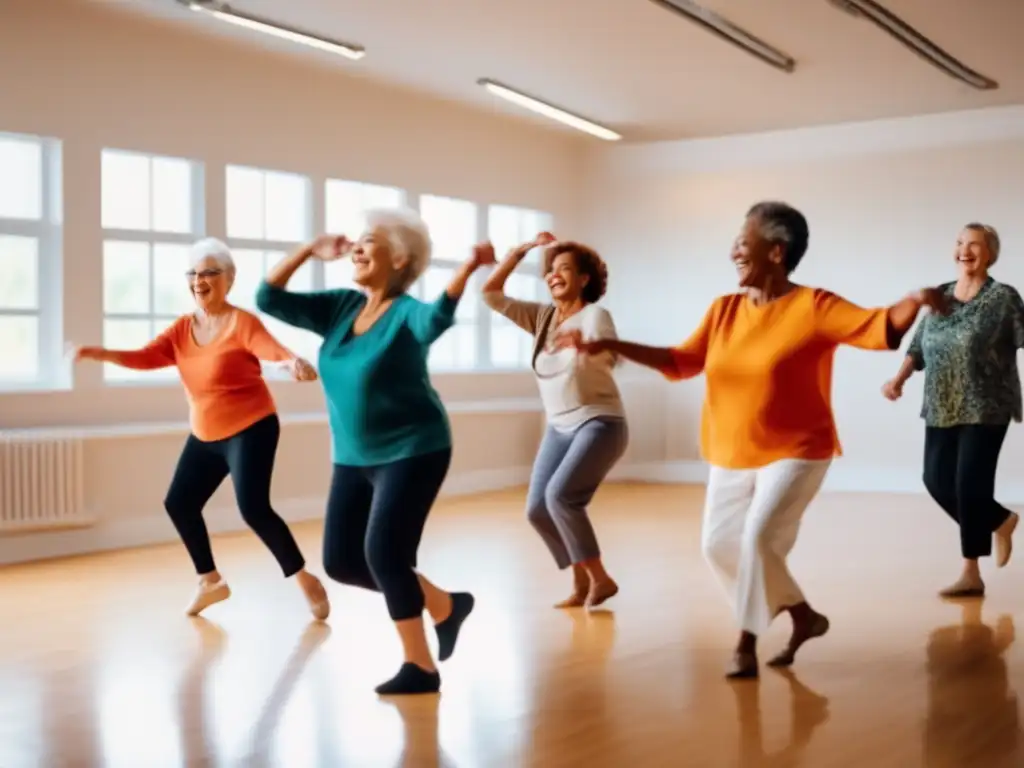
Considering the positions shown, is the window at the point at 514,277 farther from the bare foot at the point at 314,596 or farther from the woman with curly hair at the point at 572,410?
the bare foot at the point at 314,596

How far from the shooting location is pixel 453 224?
11.3m

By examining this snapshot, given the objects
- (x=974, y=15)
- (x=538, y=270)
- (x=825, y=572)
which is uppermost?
(x=974, y=15)

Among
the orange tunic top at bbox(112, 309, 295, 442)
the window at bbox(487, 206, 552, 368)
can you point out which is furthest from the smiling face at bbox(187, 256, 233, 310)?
the window at bbox(487, 206, 552, 368)

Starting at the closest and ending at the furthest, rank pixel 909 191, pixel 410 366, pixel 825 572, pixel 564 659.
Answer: pixel 410 366
pixel 564 659
pixel 825 572
pixel 909 191

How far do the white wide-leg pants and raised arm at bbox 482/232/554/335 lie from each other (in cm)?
92

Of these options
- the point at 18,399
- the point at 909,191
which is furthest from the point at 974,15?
the point at 18,399

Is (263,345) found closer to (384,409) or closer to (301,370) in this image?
(301,370)

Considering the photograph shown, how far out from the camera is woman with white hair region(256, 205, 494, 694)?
13.2 feet

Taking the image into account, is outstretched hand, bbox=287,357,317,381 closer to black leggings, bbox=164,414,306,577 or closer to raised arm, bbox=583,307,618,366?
black leggings, bbox=164,414,306,577

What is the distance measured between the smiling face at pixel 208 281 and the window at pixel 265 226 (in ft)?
11.9

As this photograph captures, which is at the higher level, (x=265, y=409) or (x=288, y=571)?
(x=265, y=409)

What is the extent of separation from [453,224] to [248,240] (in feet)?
7.99

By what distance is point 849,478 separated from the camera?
37.3ft

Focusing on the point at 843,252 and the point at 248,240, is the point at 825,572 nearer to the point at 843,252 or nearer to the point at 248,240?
the point at 248,240
